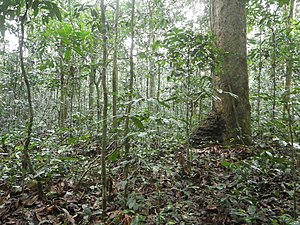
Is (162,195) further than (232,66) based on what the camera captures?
No

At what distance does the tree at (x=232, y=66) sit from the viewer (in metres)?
4.29

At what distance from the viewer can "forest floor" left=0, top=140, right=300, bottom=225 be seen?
227cm

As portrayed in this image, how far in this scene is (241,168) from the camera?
272cm

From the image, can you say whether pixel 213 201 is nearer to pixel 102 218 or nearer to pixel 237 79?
pixel 102 218

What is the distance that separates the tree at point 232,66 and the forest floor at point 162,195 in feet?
3.29

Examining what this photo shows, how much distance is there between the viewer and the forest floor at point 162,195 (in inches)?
89.5

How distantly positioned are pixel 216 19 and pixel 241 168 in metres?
2.92

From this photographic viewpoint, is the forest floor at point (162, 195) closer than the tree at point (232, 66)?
Yes

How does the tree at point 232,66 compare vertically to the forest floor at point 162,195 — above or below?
above

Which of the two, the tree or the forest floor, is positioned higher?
the tree

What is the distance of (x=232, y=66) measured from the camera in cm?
440

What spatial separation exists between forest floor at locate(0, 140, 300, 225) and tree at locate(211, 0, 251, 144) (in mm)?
1003

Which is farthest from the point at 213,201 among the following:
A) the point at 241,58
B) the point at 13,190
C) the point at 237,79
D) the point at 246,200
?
the point at 241,58

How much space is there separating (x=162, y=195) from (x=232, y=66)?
2.66m
